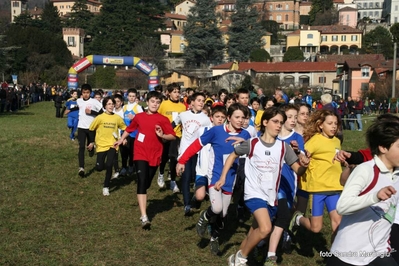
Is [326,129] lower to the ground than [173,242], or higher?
higher

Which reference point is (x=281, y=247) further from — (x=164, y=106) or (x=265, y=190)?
(x=164, y=106)

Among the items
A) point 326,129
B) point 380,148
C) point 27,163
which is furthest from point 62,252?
point 27,163

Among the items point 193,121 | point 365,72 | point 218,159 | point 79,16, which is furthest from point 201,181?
point 79,16

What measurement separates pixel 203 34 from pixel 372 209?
9768 centimetres

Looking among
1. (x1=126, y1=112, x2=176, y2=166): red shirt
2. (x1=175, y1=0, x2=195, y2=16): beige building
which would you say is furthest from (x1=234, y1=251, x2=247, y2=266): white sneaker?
(x1=175, y1=0, x2=195, y2=16): beige building

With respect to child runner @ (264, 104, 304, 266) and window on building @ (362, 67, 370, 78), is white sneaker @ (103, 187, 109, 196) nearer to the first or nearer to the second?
child runner @ (264, 104, 304, 266)

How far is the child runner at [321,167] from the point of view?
23.3 ft

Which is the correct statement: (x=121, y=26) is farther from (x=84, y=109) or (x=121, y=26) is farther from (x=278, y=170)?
(x=278, y=170)

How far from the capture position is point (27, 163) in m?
14.8

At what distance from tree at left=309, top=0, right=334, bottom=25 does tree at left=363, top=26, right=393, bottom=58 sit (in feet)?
91.3

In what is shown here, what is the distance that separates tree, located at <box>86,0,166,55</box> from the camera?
103500mm

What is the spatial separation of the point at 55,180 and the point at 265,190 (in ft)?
24.2

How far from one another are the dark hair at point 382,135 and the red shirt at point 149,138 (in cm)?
496

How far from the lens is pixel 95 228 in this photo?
8781 mm
